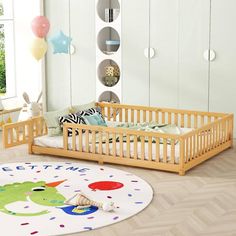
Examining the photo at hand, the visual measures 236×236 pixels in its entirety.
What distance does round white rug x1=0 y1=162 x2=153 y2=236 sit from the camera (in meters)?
4.05

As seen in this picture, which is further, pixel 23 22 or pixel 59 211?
pixel 23 22

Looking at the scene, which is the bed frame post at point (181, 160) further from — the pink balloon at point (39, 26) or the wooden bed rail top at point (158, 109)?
the pink balloon at point (39, 26)

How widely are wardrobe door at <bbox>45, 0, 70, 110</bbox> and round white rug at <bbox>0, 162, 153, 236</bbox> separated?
2174 mm

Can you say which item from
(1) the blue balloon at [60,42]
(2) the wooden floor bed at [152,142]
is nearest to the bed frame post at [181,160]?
(2) the wooden floor bed at [152,142]

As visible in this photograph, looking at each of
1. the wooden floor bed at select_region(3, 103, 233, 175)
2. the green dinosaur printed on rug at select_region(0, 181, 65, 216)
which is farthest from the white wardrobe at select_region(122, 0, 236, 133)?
the green dinosaur printed on rug at select_region(0, 181, 65, 216)

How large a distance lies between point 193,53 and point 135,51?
720 mm

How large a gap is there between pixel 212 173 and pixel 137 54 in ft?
7.37

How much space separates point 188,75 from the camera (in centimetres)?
685

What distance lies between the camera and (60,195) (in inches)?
185

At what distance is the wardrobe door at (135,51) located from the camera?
23.1 feet

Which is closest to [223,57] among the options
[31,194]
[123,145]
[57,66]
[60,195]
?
[123,145]

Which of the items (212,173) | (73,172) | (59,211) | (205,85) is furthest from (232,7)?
(59,211)

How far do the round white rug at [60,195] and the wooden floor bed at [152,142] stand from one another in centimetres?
20

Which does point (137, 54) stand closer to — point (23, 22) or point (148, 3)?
point (148, 3)
